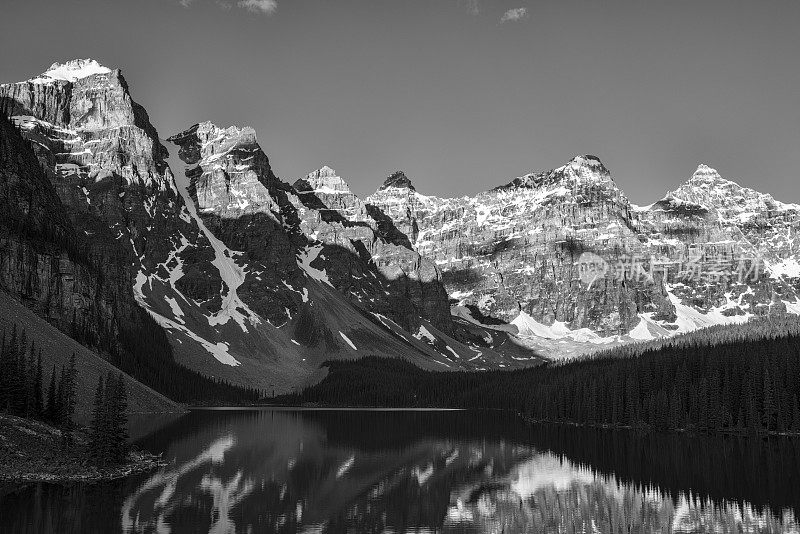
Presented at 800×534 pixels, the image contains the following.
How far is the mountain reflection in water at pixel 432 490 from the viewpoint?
4978cm

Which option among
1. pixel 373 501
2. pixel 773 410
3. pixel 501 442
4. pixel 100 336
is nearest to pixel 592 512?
pixel 373 501

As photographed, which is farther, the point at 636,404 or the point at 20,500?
the point at 636,404

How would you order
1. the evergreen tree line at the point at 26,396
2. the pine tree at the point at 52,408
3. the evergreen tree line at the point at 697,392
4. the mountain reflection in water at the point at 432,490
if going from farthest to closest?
the evergreen tree line at the point at 697,392 < the pine tree at the point at 52,408 < the evergreen tree line at the point at 26,396 < the mountain reflection in water at the point at 432,490

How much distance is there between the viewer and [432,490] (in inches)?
2547

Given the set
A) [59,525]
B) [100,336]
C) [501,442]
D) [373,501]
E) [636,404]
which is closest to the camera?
[59,525]

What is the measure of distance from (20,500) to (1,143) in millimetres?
154859

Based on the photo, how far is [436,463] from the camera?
273ft

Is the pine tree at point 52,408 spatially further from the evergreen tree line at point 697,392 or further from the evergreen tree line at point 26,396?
the evergreen tree line at point 697,392

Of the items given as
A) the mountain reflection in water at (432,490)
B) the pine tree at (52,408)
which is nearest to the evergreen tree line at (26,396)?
the pine tree at (52,408)

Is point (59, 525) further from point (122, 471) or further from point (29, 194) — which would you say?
point (29, 194)

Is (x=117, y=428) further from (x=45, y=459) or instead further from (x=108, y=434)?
(x=45, y=459)

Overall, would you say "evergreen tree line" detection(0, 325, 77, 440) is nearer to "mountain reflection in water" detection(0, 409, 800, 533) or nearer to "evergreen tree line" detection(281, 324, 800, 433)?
"mountain reflection in water" detection(0, 409, 800, 533)

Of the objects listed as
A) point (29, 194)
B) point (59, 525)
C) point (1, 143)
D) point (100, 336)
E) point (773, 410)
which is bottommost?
point (59, 525)

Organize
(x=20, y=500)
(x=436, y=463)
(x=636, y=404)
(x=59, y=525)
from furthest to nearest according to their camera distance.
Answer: (x=636, y=404) < (x=436, y=463) < (x=20, y=500) < (x=59, y=525)
